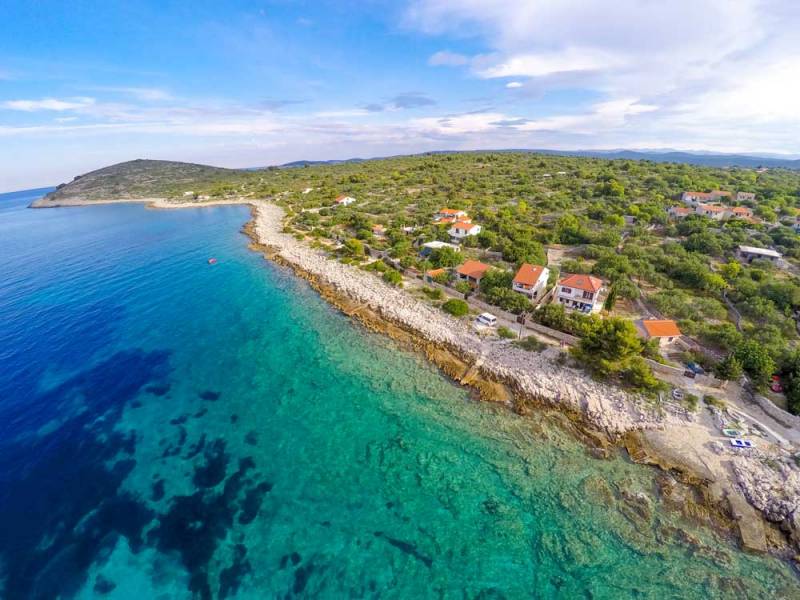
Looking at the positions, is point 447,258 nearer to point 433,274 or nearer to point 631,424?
point 433,274

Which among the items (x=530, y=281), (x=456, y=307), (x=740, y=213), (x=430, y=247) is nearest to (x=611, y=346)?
(x=530, y=281)

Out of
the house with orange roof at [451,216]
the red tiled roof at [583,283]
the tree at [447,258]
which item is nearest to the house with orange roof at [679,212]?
the house with orange roof at [451,216]

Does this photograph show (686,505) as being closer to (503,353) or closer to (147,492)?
(503,353)

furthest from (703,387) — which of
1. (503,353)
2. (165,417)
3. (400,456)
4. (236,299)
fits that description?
(236,299)

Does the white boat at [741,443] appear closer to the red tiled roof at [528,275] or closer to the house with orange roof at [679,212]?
the red tiled roof at [528,275]

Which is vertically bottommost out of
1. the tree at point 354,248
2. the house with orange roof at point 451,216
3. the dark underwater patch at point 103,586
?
the dark underwater patch at point 103,586

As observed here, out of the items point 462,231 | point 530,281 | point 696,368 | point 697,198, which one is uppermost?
point 697,198
